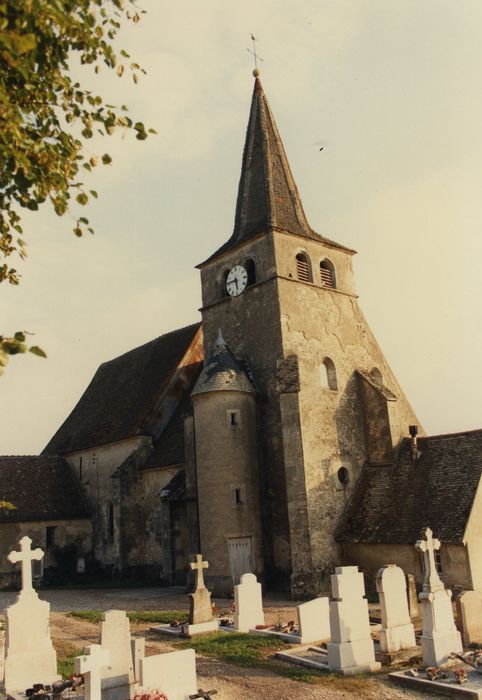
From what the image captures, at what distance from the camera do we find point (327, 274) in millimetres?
27062

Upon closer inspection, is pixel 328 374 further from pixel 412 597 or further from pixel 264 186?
pixel 412 597

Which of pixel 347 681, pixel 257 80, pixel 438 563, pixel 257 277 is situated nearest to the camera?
pixel 347 681

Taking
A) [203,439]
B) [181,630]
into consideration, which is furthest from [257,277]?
[181,630]

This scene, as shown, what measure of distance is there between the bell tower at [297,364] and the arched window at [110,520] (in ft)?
32.5

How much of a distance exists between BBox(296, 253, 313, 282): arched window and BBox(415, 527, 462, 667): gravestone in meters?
A: 15.0

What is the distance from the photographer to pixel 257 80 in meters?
31.4

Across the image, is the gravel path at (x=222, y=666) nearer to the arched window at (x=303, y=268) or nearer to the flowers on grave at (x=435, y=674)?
the flowers on grave at (x=435, y=674)

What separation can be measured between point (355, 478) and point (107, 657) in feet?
51.0

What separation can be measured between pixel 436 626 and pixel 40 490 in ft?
83.6

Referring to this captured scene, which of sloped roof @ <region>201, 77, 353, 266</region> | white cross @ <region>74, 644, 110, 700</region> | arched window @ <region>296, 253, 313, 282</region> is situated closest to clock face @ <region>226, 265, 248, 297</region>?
sloped roof @ <region>201, 77, 353, 266</region>

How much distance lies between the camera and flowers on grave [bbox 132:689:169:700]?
907 cm

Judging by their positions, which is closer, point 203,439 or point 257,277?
point 203,439

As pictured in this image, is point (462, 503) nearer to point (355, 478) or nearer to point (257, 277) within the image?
point (355, 478)

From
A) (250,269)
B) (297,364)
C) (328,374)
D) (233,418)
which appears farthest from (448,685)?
(250,269)
